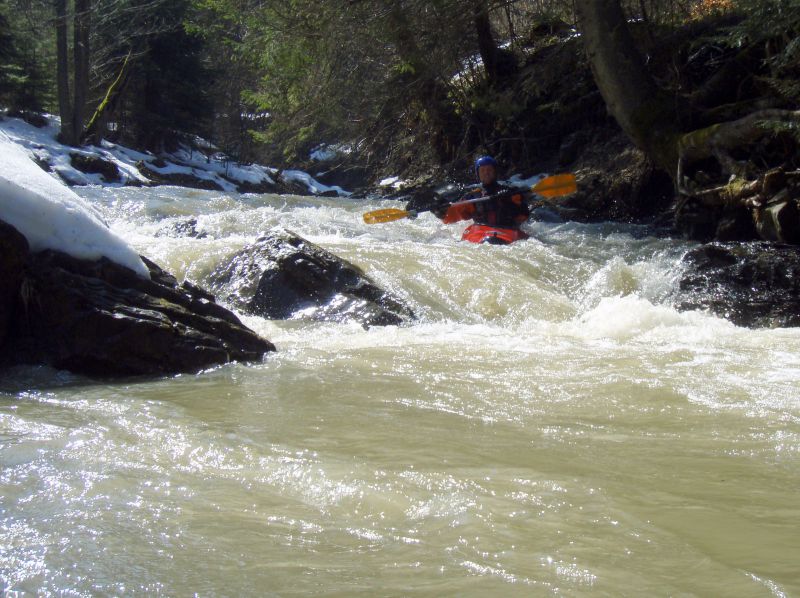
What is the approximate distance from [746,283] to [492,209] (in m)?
3.39

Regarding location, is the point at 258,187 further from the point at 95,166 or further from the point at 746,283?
the point at 746,283

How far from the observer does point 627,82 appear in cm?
977

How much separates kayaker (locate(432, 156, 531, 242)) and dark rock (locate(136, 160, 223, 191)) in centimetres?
1491

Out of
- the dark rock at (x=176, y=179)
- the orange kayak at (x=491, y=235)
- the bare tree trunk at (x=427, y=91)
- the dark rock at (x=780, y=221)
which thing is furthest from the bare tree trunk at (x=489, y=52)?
the dark rock at (x=176, y=179)

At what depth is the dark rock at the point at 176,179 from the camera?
23.2m

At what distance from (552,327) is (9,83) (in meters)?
20.3

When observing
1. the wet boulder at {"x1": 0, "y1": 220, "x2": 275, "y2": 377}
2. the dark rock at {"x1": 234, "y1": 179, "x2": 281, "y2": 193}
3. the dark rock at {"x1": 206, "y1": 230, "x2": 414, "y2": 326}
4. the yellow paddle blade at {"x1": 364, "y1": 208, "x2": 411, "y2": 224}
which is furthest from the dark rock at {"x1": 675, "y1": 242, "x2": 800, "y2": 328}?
the dark rock at {"x1": 234, "y1": 179, "x2": 281, "y2": 193}

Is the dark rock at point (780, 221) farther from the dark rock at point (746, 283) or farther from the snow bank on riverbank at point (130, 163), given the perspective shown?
the snow bank on riverbank at point (130, 163)

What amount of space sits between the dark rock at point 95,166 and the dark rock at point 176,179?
243cm

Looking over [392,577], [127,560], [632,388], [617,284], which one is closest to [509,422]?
[632,388]

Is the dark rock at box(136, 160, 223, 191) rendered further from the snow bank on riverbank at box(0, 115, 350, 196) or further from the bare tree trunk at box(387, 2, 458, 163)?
the bare tree trunk at box(387, 2, 458, 163)

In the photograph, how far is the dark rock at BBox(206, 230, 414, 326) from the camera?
588 centimetres

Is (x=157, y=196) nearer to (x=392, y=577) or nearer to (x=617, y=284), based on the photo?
(x=617, y=284)

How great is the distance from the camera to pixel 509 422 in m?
3.14
